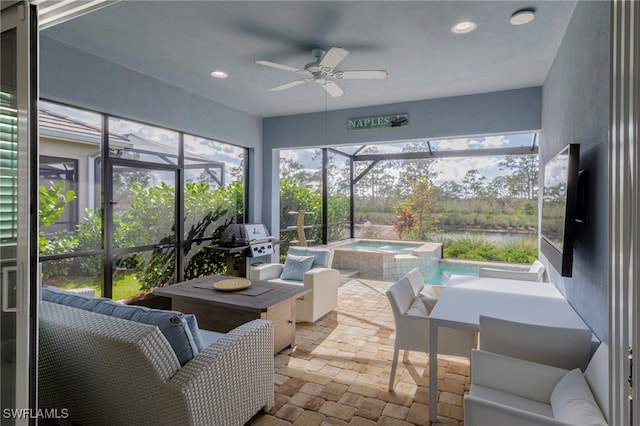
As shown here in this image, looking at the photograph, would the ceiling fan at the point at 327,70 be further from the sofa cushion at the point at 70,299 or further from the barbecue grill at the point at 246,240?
the barbecue grill at the point at 246,240

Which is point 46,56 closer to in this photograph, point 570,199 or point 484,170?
point 570,199

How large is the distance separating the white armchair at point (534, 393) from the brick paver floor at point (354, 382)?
0.57m

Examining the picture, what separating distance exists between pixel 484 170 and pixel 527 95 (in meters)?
2.66

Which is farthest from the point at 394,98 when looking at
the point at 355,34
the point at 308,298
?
the point at 308,298

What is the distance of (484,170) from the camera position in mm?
6707

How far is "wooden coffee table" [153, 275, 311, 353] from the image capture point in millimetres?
2922

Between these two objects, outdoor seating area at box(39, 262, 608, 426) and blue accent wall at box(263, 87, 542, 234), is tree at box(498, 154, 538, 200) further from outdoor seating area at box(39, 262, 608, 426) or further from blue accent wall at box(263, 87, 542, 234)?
outdoor seating area at box(39, 262, 608, 426)

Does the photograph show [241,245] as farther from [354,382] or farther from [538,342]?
[538,342]

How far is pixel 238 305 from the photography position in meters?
2.82

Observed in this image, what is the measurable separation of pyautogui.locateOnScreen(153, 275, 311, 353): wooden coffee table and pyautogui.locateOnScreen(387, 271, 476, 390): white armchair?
1.02m

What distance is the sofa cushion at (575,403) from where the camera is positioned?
1262 millimetres

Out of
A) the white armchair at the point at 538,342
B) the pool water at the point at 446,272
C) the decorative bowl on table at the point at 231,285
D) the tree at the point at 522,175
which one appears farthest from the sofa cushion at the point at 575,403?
the tree at the point at 522,175

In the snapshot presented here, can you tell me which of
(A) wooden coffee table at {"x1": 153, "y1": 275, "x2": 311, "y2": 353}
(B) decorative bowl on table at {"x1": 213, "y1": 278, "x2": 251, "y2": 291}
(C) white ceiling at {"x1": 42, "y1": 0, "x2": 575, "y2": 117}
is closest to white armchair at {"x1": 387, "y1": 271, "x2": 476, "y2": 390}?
(A) wooden coffee table at {"x1": 153, "y1": 275, "x2": 311, "y2": 353}

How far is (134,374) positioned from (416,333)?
1.79 metres
